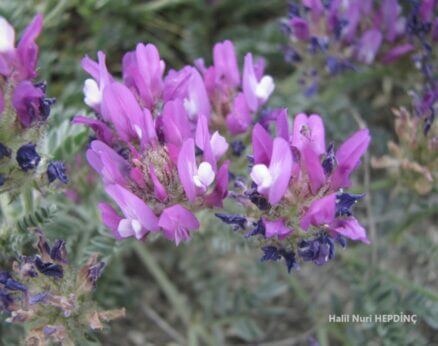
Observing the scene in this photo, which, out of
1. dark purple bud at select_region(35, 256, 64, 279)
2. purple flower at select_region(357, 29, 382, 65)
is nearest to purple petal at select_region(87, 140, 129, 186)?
dark purple bud at select_region(35, 256, 64, 279)

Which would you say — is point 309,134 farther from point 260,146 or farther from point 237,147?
point 237,147

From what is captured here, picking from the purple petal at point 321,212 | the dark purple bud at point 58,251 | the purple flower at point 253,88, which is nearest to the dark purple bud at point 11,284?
the dark purple bud at point 58,251

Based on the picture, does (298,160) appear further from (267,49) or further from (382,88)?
(382,88)

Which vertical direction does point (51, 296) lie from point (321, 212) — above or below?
below

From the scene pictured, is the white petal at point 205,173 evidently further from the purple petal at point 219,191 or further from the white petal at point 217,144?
the white petal at point 217,144

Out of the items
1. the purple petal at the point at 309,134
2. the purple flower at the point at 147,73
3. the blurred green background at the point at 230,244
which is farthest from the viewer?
the blurred green background at the point at 230,244

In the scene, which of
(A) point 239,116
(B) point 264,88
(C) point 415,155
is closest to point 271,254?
(A) point 239,116
